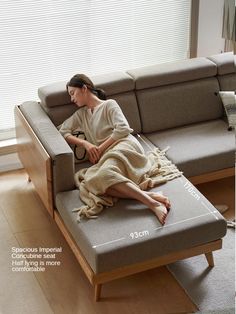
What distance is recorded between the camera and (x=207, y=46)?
4.68m

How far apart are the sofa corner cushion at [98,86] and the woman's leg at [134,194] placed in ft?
2.80

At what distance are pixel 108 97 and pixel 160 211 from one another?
1.12m

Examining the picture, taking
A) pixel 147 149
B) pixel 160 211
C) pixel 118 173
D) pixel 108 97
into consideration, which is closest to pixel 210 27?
pixel 108 97

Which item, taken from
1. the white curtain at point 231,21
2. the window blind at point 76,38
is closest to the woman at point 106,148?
the window blind at point 76,38

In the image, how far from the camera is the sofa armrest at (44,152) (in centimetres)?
307

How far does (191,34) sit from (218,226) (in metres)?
2.22

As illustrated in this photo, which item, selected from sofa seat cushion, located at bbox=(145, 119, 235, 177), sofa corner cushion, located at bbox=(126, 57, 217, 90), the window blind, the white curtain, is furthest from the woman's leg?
the window blind

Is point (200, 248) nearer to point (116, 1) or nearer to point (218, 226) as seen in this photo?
point (218, 226)

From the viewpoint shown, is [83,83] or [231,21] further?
[83,83]

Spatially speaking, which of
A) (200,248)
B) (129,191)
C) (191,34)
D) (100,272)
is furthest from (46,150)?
(191,34)

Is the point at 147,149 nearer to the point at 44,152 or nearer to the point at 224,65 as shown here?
the point at 44,152

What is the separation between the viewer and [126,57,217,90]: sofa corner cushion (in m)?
3.79

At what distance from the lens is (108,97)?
3.69 metres

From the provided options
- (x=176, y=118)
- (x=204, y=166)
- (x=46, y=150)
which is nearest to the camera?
(x=46, y=150)
